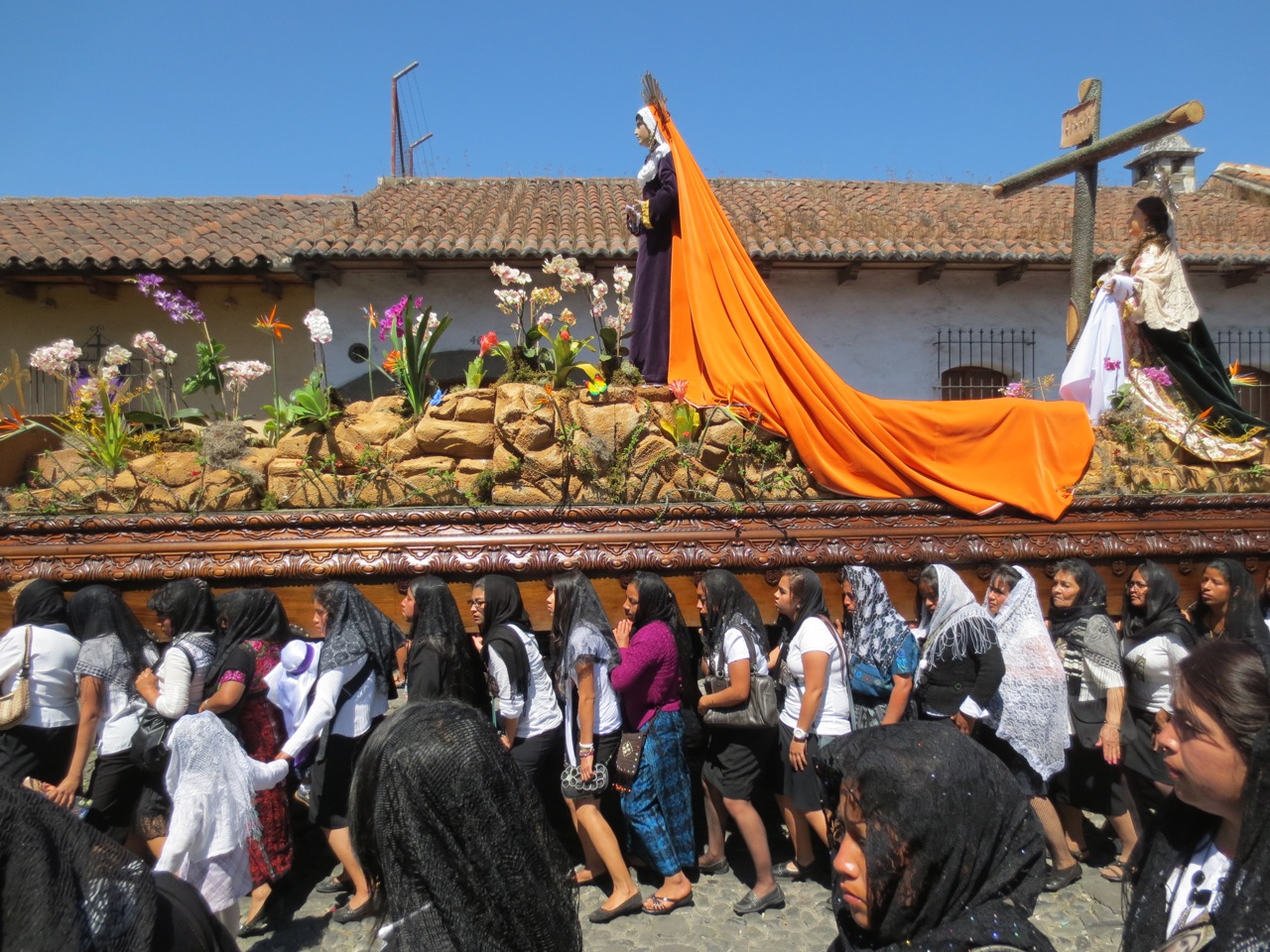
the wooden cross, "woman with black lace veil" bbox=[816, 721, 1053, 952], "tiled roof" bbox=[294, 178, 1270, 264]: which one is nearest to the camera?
"woman with black lace veil" bbox=[816, 721, 1053, 952]

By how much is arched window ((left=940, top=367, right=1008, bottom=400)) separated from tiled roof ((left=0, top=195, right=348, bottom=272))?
25.5ft

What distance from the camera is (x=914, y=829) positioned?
1335 mm

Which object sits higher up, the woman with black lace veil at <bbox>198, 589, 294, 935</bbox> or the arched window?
the arched window

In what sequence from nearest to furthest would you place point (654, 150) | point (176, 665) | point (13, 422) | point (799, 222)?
point (176, 665) → point (13, 422) → point (654, 150) → point (799, 222)

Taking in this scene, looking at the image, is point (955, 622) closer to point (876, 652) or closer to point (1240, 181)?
point (876, 652)

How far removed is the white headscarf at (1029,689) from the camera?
11.5ft

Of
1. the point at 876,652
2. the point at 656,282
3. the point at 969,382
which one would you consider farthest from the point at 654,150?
the point at 969,382

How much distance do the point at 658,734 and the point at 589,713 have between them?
1.15ft

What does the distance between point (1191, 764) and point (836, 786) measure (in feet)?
2.05

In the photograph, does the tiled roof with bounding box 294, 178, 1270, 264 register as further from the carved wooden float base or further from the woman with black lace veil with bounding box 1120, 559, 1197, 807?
the woman with black lace veil with bounding box 1120, 559, 1197, 807

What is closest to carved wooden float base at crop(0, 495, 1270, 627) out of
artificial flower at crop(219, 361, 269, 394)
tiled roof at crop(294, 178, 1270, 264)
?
artificial flower at crop(219, 361, 269, 394)

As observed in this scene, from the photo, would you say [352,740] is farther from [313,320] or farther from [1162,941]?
[1162,941]

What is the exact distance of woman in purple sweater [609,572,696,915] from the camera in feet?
11.6

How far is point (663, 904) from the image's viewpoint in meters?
3.50
